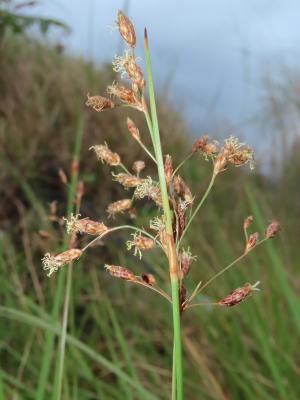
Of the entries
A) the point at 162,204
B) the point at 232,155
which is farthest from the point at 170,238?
the point at 232,155

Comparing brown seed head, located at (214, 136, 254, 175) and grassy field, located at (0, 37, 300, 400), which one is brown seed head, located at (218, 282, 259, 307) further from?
grassy field, located at (0, 37, 300, 400)

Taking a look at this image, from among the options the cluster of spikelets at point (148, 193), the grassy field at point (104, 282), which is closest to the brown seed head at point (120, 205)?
the cluster of spikelets at point (148, 193)

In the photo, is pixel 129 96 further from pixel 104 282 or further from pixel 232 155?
pixel 104 282

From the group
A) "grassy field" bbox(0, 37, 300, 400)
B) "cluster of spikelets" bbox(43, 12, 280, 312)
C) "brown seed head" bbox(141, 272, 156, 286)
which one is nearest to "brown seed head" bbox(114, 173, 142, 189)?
"cluster of spikelets" bbox(43, 12, 280, 312)

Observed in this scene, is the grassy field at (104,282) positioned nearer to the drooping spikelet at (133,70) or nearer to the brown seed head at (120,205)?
the brown seed head at (120,205)

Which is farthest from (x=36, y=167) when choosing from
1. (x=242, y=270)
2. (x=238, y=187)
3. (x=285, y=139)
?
(x=285, y=139)

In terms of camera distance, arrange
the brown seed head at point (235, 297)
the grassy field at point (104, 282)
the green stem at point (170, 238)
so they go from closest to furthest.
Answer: the green stem at point (170, 238)
the brown seed head at point (235, 297)
the grassy field at point (104, 282)
